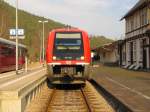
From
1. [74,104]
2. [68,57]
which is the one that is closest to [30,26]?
[68,57]

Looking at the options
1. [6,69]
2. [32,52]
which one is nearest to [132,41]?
[6,69]

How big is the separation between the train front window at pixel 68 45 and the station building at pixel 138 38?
17.2 metres

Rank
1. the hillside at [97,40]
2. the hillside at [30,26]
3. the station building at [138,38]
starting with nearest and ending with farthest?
the station building at [138,38]
the hillside at [30,26]
the hillside at [97,40]

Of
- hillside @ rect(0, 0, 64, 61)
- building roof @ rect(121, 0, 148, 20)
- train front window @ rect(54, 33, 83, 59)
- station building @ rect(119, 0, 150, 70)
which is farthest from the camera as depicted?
hillside @ rect(0, 0, 64, 61)

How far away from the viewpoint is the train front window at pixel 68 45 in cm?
2395

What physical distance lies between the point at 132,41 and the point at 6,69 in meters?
17.0

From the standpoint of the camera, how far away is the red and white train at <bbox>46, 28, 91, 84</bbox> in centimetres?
2362

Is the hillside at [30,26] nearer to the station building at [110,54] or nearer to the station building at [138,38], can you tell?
the station building at [110,54]

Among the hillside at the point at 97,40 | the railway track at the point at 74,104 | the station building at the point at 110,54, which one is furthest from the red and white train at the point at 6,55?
the hillside at the point at 97,40

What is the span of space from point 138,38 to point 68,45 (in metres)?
23.7

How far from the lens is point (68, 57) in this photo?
23.8 metres

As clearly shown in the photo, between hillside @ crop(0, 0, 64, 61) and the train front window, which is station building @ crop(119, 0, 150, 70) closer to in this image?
the train front window

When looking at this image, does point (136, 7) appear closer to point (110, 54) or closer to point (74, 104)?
point (74, 104)

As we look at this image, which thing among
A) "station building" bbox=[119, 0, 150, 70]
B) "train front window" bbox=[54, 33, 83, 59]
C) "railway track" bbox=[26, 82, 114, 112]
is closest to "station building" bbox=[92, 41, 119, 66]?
"station building" bbox=[119, 0, 150, 70]
